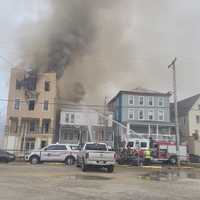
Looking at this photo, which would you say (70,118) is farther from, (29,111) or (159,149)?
(159,149)

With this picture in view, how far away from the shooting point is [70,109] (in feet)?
155

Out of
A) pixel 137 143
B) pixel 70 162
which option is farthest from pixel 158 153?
pixel 70 162

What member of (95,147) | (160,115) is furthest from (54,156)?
(160,115)

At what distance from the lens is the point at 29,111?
146 ft

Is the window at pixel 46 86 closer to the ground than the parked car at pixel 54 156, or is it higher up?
higher up

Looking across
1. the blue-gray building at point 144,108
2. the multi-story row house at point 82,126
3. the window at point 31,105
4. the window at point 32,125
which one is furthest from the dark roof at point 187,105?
the window at point 31,105

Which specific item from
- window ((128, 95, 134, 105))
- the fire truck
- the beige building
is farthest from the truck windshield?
window ((128, 95, 134, 105))

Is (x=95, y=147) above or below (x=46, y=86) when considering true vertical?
below

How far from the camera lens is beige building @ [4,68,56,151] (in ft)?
142

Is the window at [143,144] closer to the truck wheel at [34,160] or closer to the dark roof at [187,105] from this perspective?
the truck wheel at [34,160]

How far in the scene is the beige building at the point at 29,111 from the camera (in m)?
43.3

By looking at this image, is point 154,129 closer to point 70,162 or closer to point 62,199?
point 70,162

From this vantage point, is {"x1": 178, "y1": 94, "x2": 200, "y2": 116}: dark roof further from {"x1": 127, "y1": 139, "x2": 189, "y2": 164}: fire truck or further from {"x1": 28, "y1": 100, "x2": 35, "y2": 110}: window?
{"x1": 28, "y1": 100, "x2": 35, "y2": 110}: window

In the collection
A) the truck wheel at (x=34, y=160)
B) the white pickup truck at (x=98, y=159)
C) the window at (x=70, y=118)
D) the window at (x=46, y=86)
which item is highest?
the window at (x=46, y=86)
